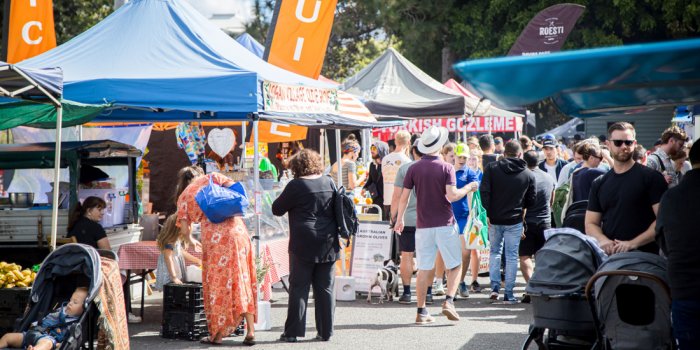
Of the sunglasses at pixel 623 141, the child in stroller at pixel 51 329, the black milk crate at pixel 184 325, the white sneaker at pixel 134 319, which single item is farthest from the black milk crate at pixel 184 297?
the sunglasses at pixel 623 141

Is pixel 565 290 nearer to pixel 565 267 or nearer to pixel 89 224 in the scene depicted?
pixel 565 267

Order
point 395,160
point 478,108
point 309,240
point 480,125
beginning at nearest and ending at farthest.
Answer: point 309,240
point 395,160
point 478,108
point 480,125

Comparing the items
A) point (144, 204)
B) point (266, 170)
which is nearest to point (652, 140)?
point (266, 170)

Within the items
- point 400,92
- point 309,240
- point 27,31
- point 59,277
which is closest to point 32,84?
point 59,277

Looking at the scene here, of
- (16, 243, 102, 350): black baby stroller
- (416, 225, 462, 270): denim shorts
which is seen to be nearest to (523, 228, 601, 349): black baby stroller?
(16, 243, 102, 350): black baby stroller

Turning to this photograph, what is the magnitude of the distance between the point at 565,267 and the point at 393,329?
13.0ft

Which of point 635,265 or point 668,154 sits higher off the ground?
point 668,154

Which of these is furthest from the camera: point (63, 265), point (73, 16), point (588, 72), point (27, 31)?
point (73, 16)

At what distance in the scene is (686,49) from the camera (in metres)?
4.62

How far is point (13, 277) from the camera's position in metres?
8.18

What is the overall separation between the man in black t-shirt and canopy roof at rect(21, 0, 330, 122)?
12.3 ft

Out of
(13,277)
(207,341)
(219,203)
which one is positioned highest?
(219,203)

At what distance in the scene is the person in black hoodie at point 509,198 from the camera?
11.2 meters

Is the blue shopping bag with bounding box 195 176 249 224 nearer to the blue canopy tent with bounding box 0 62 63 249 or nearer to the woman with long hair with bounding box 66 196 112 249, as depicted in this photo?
the woman with long hair with bounding box 66 196 112 249
